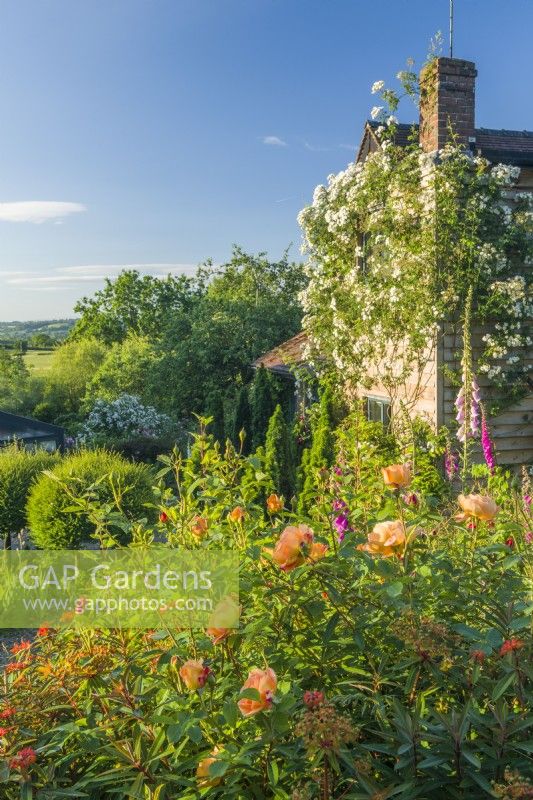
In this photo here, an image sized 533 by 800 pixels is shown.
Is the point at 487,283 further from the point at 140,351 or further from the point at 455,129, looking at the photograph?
the point at 140,351

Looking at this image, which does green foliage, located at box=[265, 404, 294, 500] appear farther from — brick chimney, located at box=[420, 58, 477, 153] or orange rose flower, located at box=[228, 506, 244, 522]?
orange rose flower, located at box=[228, 506, 244, 522]

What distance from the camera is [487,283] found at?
30.7 ft

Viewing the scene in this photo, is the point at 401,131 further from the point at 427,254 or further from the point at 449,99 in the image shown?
the point at 427,254

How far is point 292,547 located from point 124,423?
15910 millimetres

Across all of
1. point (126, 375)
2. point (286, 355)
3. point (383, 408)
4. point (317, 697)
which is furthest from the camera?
point (126, 375)

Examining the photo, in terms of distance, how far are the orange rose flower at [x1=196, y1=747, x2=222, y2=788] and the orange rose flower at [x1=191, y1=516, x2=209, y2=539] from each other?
0.94 meters

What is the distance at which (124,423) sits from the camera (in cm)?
1725

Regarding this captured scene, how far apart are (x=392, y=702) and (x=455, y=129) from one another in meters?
9.15

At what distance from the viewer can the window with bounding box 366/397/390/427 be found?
10.8 m

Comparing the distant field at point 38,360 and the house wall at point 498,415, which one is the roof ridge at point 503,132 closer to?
the house wall at point 498,415

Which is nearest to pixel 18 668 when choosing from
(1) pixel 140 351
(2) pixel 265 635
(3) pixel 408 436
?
(2) pixel 265 635

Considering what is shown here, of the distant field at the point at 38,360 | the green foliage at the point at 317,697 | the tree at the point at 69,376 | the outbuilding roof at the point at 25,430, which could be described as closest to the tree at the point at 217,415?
the outbuilding roof at the point at 25,430

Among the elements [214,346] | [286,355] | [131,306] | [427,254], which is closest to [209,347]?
[214,346]

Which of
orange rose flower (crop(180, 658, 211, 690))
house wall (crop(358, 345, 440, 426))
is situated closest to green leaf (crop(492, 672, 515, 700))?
orange rose flower (crop(180, 658, 211, 690))
